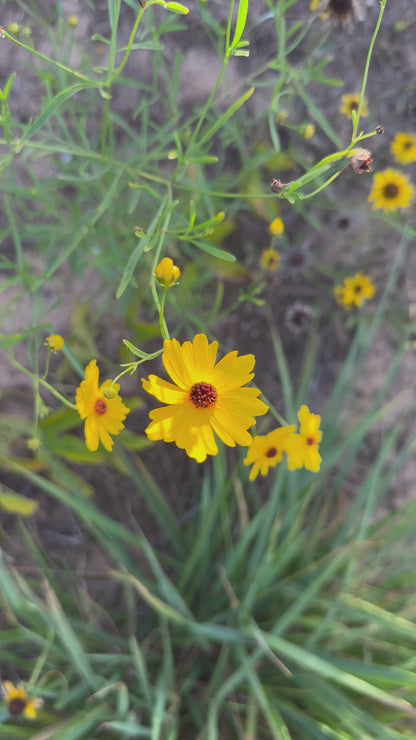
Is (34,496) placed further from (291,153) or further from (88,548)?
(291,153)

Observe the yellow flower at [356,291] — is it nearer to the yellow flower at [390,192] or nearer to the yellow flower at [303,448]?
the yellow flower at [390,192]

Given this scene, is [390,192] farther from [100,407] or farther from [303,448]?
[100,407]

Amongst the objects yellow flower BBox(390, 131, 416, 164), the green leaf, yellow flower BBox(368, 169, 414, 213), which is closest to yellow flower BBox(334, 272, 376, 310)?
yellow flower BBox(368, 169, 414, 213)

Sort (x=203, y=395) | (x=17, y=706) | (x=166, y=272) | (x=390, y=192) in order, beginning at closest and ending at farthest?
(x=166, y=272) → (x=203, y=395) → (x=17, y=706) → (x=390, y=192)

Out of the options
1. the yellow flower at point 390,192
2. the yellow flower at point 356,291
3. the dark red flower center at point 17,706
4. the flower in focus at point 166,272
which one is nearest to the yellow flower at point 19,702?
the dark red flower center at point 17,706

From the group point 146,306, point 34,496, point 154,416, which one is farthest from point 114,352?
point 154,416

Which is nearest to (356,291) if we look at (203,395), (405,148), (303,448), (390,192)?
(390,192)
